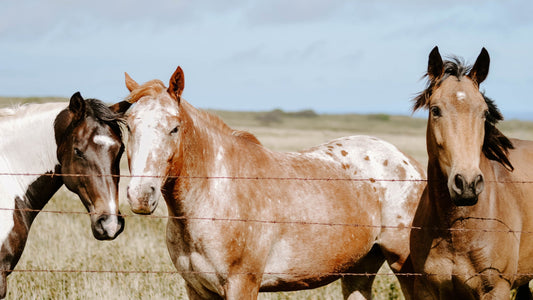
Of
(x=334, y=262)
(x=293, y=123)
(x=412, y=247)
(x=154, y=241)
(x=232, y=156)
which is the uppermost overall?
(x=232, y=156)

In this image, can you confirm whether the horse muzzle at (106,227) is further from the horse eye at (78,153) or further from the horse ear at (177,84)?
the horse ear at (177,84)

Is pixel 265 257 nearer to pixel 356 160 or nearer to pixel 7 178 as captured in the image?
pixel 356 160

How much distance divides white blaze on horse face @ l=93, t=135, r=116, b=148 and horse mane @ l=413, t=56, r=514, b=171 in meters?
2.52

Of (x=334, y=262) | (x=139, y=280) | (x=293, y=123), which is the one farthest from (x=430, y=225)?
(x=293, y=123)

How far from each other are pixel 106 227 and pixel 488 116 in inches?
124

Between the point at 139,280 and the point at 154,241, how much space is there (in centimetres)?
226

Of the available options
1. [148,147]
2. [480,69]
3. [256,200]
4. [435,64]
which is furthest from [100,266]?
→ [480,69]

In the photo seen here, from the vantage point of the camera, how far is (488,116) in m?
4.54

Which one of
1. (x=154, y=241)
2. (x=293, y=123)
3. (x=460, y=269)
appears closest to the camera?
(x=460, y=269)

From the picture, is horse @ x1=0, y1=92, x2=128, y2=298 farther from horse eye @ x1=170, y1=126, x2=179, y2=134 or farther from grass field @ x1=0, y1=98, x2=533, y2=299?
horse eye @ x1=170, y1=126, x2=179, y2=134

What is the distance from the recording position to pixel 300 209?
5223 mm

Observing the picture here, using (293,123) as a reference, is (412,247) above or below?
above

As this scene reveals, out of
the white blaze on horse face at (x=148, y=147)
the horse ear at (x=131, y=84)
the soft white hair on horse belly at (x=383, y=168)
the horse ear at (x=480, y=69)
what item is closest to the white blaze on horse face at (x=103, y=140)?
the horse ear at (x=131, y=84)

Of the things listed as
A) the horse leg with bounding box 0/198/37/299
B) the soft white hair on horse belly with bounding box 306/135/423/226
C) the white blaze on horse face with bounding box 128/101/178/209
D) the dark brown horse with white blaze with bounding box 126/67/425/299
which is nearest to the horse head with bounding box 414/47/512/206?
the dark brown horse with white blaze with bounding box 126/67/425/299
